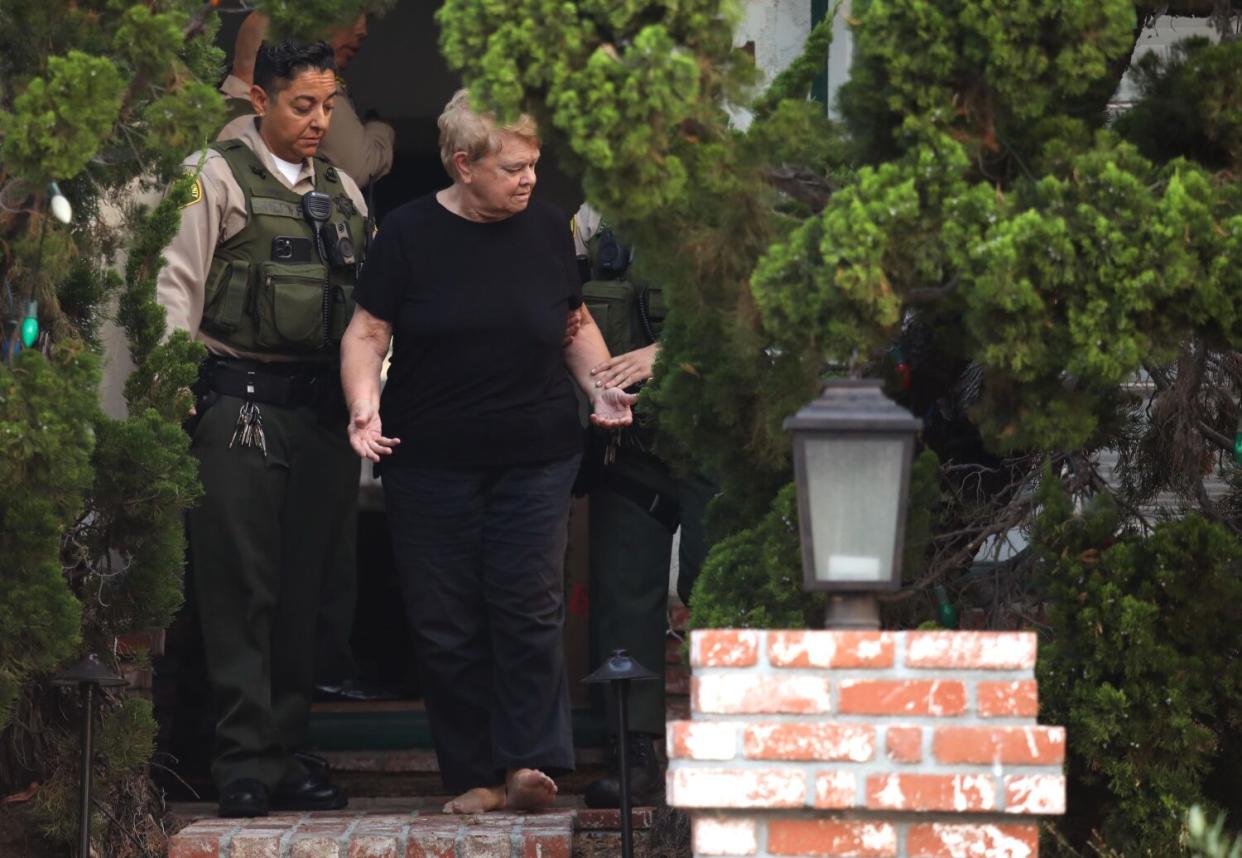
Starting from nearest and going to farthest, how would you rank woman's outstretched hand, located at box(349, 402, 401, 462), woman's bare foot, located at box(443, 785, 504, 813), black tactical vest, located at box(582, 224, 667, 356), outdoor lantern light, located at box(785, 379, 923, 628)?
outdoor lantern light, located at box(785, 379, 923, 628) → woman's outstretched hand, located at box(349, 402, 401, 462) → woman's bare foot, located at box(443, 785, 504, 813) → black tactical vest, located at box(582, 224, 667, 356)

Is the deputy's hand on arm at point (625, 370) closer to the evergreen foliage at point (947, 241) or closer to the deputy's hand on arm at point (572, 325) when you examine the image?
the deputy's hand on arm at point (572, 325)

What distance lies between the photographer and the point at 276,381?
20.0 ft

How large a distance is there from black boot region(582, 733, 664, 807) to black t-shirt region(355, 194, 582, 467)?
3.10ft

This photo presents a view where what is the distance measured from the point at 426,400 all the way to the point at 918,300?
6.41 feet

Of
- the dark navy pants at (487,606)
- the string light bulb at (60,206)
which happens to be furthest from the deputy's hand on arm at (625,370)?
the string light bulb at (60,206)

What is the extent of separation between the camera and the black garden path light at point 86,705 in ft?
17.2

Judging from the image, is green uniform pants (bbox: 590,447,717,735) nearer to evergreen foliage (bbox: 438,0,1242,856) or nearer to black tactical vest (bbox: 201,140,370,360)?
black tactical vest (bbox: 201,140,370,360)

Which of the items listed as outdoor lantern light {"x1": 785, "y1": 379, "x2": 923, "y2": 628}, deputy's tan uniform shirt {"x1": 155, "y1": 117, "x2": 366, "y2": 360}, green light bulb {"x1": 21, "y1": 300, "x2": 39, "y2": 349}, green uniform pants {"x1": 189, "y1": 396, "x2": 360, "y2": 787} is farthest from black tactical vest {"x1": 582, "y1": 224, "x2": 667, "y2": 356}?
outdoor lantern light {"x1": 785, "y1": 379, "x2": 923, "y2": 628}

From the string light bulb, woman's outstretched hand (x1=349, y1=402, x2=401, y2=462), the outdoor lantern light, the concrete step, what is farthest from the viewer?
woman's outstretched hand (x1=349, y1=402, x2=401, y2=462)

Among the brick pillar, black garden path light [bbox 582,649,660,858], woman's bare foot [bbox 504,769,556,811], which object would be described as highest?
the brick pillar

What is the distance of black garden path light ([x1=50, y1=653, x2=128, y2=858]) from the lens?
524 centimetres

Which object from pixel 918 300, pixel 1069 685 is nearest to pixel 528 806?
pixel 1069 685

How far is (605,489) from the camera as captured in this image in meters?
6.43

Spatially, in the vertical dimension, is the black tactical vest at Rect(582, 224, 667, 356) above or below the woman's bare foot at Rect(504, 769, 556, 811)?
above
